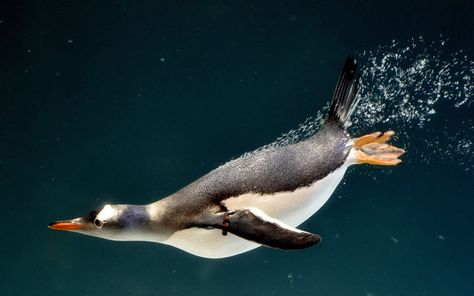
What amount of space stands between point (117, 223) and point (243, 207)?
2.25 feet

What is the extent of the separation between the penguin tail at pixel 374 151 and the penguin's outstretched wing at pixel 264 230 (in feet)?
3.69

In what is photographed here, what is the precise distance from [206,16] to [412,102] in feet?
7.71

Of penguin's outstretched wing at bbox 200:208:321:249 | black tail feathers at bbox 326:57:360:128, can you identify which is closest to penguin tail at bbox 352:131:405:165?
black tail feathers at bbox 326:57:360:128

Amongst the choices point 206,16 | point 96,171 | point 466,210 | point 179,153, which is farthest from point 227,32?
point 466,210

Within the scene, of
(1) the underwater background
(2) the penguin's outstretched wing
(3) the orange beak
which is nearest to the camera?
(2) the penguin's outstretched wing

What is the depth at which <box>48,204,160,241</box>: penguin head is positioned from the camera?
2404mm

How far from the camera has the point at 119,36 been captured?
4.39 metres

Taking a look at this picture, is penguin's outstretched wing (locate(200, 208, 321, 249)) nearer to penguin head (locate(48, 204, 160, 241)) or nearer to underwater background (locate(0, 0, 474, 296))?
penguin head (locate(48, 204, 160, 241))

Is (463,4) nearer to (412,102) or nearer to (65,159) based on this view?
(412,102)

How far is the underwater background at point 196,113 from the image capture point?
→ 14.5ft

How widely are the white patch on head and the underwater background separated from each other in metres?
2.36

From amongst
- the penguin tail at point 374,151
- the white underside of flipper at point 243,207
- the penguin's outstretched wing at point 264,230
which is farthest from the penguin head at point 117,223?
the penguin tail at point 374,151

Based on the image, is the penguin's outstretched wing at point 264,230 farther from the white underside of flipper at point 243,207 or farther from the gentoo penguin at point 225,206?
the white underside of flipper at point 243,207

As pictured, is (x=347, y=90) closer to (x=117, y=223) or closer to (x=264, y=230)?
(x=264, y=230)
